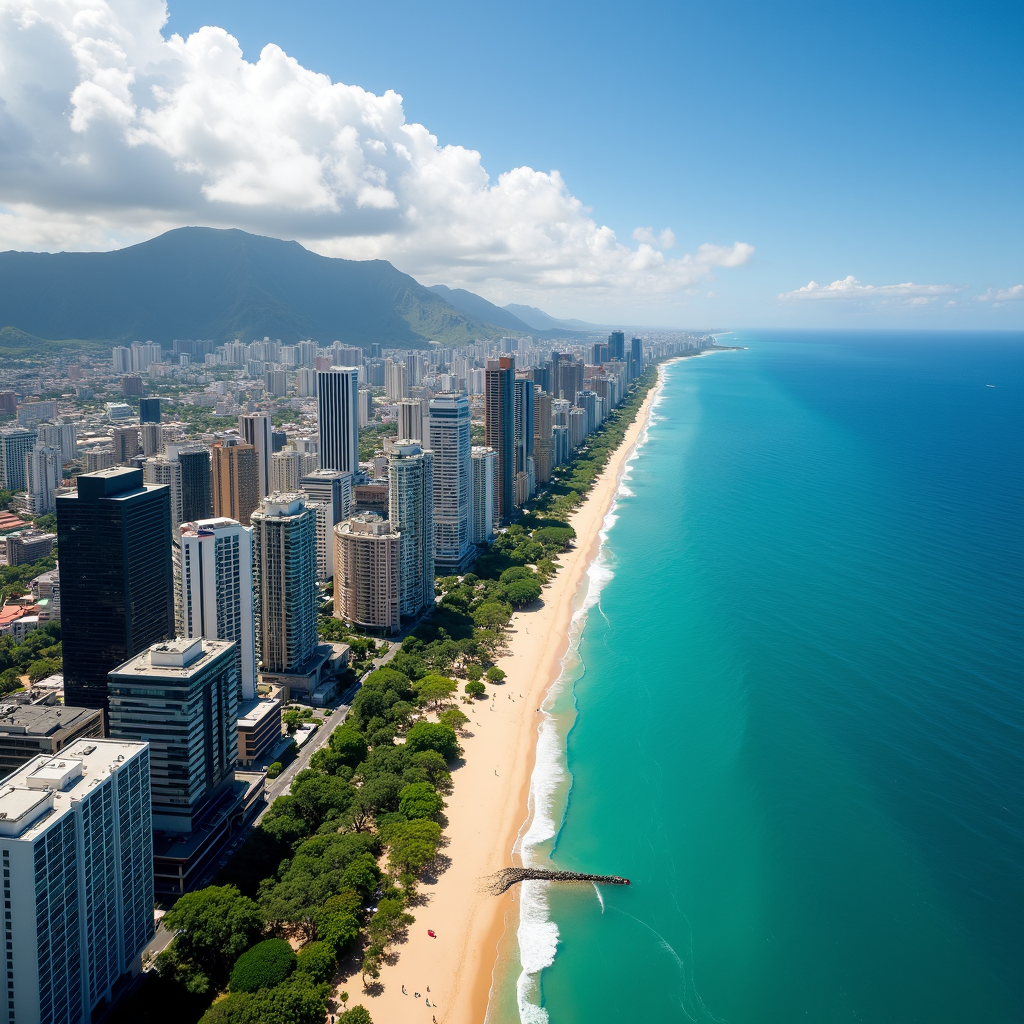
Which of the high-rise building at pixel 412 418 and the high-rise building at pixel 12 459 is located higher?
the high-rise building at pixel 412 418

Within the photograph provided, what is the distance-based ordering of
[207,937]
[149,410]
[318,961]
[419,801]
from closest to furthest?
[318,961], [207,937], [419,801], [149,410]

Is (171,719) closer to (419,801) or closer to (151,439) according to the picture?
(419,801)

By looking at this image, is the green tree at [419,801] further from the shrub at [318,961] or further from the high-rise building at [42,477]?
the high-rise building at [42,477]

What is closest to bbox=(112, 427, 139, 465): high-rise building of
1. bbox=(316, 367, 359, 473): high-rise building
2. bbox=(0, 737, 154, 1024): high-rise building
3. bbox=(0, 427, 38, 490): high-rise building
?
bbox=(0, 427, 38, 490): high-rise building

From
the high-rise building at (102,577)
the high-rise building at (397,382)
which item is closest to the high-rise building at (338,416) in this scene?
the high-rise building at (102,577)

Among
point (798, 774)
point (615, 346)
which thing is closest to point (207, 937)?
point (798, 774)

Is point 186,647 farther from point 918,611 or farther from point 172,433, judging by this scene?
point 172,433
